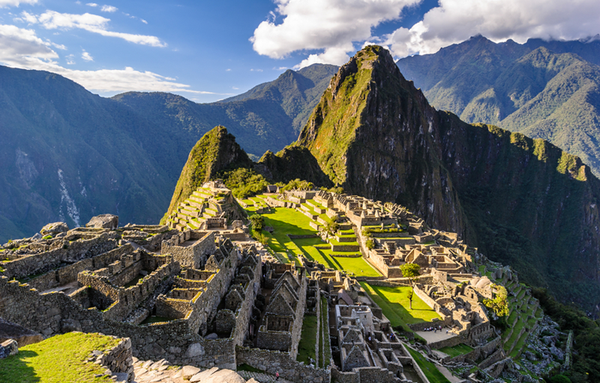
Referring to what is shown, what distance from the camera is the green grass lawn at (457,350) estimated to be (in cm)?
2798

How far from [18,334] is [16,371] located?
2401 mm

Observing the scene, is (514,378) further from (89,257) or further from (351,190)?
(351,190)

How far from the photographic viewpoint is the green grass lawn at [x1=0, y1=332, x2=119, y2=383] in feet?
23.0

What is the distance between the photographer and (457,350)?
28.8 m

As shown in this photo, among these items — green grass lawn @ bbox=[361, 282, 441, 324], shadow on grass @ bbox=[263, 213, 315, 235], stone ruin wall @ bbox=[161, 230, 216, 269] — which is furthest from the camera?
shadow on grass @ bbox=[263, 213, 315, 235]

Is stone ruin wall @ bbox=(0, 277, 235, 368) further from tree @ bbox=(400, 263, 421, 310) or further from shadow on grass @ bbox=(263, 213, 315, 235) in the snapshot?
shadow on grass @ bbox=(263, 213, 315, 235)

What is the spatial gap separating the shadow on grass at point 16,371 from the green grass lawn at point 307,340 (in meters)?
9.97

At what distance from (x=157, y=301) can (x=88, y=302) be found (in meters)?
2.17

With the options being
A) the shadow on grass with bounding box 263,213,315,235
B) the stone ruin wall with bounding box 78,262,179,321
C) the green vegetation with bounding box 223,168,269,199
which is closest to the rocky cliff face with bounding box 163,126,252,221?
the green vegetation with bounding box 223,168,269,199

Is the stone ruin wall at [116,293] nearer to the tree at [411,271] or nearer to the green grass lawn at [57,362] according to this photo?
the green grass lawn at [57,362]

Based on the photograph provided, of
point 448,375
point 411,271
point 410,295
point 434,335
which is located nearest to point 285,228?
point 411,271

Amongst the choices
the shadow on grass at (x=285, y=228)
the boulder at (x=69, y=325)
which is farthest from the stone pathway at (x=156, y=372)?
the shadow on grass at (x=285, y=228)

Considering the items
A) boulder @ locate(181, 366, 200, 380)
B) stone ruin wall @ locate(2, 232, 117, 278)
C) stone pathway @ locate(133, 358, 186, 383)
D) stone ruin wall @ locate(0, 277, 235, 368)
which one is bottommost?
boulder @ locate(181, 366, 200, 380)

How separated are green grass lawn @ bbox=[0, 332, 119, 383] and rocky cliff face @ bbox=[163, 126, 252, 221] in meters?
93.0
